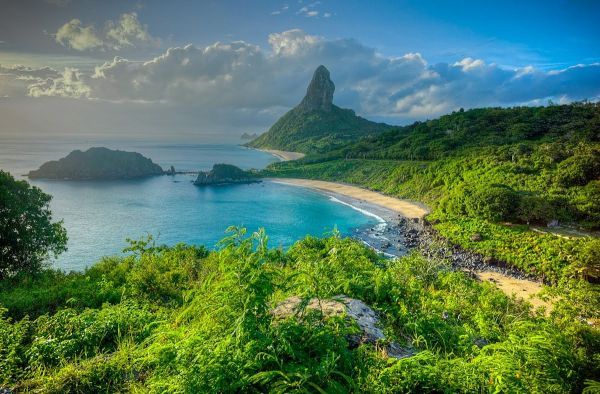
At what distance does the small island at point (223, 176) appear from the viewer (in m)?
116

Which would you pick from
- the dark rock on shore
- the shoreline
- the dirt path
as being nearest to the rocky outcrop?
the shoreline

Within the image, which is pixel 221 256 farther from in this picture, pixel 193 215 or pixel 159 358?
pixel 193 215

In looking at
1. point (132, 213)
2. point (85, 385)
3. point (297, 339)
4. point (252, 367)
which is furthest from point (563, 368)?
point (132, 213)

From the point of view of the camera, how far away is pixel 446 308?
11.5 meters

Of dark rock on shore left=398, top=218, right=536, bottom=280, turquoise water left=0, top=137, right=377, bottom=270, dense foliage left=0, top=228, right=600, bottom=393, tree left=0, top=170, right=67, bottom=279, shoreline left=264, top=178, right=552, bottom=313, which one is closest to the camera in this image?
dense foliage left=0, top=228, right=600, bottom=393

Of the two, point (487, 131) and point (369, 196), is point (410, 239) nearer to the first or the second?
point (369, 196)

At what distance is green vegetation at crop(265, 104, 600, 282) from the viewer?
1630 inches

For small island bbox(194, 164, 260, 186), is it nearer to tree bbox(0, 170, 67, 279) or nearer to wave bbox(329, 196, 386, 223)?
wave bbox(329, 196, 386, 223)

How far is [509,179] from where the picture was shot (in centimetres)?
6128

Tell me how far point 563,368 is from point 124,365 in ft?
27.6

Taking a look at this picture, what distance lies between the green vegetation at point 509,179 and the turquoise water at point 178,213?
1944 centimetres

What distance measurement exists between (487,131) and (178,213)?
102 metres

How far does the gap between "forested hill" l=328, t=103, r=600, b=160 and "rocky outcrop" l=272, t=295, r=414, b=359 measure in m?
89.9

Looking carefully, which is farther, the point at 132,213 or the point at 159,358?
the point at 132,213
